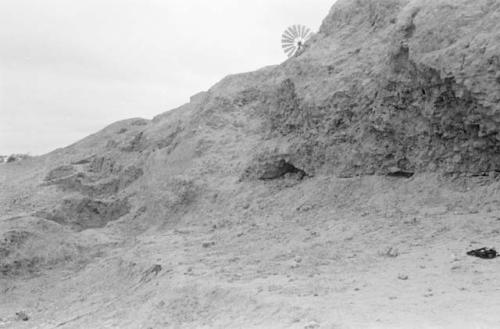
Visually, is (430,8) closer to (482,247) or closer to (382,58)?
(382,58)

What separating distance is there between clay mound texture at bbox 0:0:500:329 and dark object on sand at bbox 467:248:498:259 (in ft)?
0.52

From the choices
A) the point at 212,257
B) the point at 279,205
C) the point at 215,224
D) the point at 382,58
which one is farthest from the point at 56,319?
the point at 382,58

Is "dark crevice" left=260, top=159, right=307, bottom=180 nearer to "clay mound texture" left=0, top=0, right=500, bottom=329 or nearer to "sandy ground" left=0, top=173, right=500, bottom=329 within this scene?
"clay mound texture" left=0, top=0, right=500, bottom=329

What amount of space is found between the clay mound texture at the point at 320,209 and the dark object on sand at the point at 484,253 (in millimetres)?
159

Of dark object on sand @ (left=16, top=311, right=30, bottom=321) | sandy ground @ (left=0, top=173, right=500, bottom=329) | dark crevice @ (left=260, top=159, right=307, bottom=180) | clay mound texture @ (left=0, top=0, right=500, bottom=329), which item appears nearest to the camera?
sandy ground @ (left=0, top=173, right=500, bottom=329)

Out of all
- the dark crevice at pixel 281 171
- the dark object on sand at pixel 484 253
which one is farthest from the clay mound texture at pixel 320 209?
the dark object on sand at pixel 484 253

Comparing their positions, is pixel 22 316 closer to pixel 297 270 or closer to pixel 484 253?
pixel 297 270

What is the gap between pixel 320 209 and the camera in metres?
10.1

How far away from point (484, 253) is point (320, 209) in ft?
11.4

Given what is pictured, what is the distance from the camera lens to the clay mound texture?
6.63 m

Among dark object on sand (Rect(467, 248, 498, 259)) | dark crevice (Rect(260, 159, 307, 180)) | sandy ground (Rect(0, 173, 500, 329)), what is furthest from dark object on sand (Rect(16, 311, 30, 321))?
dark object on sand (Rect(467, 248, 498, 259))

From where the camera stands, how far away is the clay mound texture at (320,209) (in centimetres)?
663

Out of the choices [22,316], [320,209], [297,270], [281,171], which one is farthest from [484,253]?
[22,316]

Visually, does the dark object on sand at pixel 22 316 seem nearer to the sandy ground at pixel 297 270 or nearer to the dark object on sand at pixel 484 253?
the sandy ground at pixel 297 270
